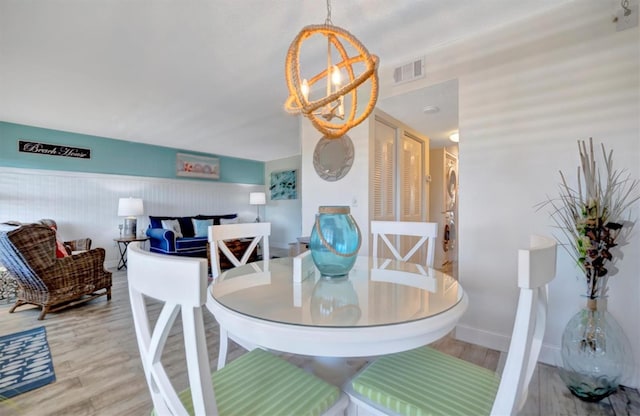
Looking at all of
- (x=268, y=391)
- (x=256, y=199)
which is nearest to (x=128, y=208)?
(x=256, y=199)

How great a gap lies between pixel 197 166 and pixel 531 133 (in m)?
5.90

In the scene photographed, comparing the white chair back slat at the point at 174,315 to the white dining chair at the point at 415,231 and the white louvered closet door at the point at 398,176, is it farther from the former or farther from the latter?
the white louvered closet door at the point at 398,176

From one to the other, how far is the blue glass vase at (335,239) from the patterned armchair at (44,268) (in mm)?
2807

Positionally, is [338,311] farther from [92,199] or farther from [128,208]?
[92,199]

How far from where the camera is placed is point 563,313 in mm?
1791

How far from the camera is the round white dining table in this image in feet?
2.43

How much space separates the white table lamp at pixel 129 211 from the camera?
4555 millimetres

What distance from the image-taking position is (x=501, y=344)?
6.57ft

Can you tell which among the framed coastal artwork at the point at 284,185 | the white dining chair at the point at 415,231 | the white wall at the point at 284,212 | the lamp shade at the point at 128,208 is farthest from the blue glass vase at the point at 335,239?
the framed coastal artwork at the point at 284,185

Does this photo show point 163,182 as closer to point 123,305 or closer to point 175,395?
point 123,305

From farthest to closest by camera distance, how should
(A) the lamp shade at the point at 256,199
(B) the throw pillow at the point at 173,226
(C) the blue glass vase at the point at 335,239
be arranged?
(A) the lamp shade at the point at 256,199 → (B) the throw pillow at the point at 173,226 → (C) the blue glass vase at the point at 335,239

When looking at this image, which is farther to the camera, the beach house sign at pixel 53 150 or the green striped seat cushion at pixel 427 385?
the beach house sign at pixel 53 150

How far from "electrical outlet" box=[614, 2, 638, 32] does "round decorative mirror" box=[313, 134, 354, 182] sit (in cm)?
196

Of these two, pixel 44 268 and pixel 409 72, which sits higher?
pixel 409 72
